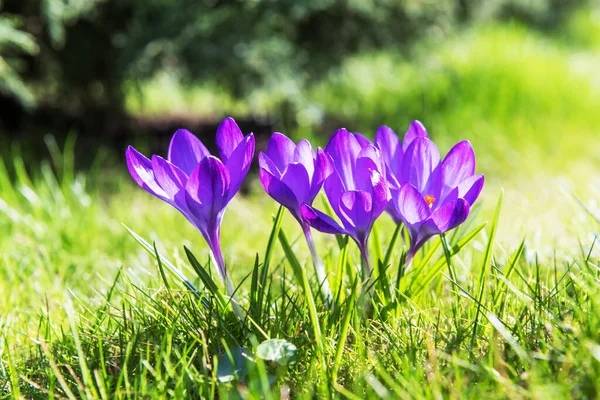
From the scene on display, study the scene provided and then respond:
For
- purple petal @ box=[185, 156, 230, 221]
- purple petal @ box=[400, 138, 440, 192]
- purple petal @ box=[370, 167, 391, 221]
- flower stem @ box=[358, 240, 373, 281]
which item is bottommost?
flower stem @ box=[358, 240, 373, 281]

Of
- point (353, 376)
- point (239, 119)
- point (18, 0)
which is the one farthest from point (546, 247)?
point (18, 0)

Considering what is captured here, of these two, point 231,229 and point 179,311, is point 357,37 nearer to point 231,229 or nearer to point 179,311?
point 231,229

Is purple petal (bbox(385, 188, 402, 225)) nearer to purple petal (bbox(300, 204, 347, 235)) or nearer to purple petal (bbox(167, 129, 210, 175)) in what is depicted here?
purple petal (bbox(300, 204, 347, 235))

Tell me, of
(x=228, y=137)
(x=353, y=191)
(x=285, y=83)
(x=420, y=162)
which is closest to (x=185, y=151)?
(x=228, y=137)

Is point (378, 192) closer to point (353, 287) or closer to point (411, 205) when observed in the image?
point (411, 205)

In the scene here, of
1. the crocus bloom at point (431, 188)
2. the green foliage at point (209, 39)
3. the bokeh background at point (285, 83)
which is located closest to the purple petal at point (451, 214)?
the crocus bloom at point (431, 188)

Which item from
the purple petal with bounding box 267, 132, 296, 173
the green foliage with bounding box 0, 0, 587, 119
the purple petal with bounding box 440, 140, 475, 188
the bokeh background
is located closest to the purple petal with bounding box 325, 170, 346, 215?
the purple petal with bounding box 267, 132, 296, 173

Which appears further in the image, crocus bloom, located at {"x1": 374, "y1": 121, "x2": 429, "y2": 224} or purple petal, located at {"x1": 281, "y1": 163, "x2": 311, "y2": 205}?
crocus bloom, located at {"x1": 374, "y1": 121, "x2": 429, "y2": 224}
